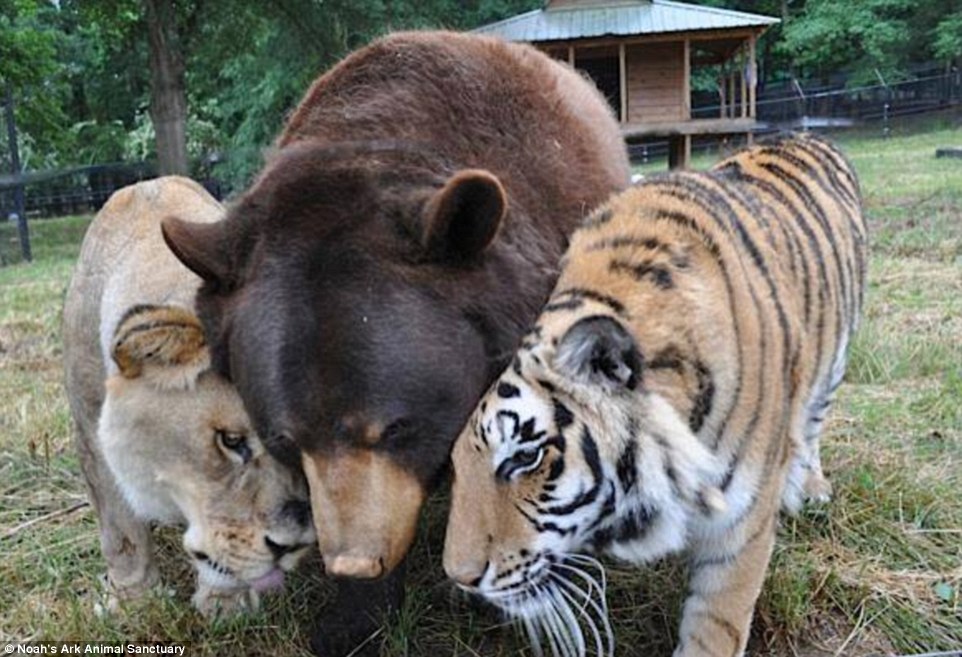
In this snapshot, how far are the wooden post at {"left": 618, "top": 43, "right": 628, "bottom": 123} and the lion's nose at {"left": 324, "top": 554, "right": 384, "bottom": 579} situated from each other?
21.5m

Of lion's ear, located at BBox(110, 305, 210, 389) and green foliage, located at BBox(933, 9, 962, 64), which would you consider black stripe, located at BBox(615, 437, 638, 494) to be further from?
green foliage, located at BBox(933, 9, 962, 64)

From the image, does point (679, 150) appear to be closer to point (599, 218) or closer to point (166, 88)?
point (166, 88)

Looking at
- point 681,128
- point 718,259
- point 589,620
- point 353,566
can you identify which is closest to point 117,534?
point 353,566

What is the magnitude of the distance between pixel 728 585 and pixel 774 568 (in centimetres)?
66

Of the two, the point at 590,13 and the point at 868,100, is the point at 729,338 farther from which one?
the point at 868,100

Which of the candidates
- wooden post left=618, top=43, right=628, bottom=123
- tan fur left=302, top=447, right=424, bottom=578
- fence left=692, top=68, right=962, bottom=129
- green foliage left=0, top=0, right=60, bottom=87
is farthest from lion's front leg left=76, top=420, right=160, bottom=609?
fence left=692, top=68, right=962, bottom=129

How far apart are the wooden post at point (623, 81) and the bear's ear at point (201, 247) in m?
21.1

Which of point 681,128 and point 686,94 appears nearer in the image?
point 681,128

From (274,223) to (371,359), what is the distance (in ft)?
1.61

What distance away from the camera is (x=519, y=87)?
335cm

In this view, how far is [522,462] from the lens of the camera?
84.9 inches

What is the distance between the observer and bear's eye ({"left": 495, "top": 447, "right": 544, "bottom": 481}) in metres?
2.15

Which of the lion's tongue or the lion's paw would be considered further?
the lion's paw

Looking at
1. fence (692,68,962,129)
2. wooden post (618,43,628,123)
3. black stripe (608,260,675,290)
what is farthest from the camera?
fence (692,68,962,129)
